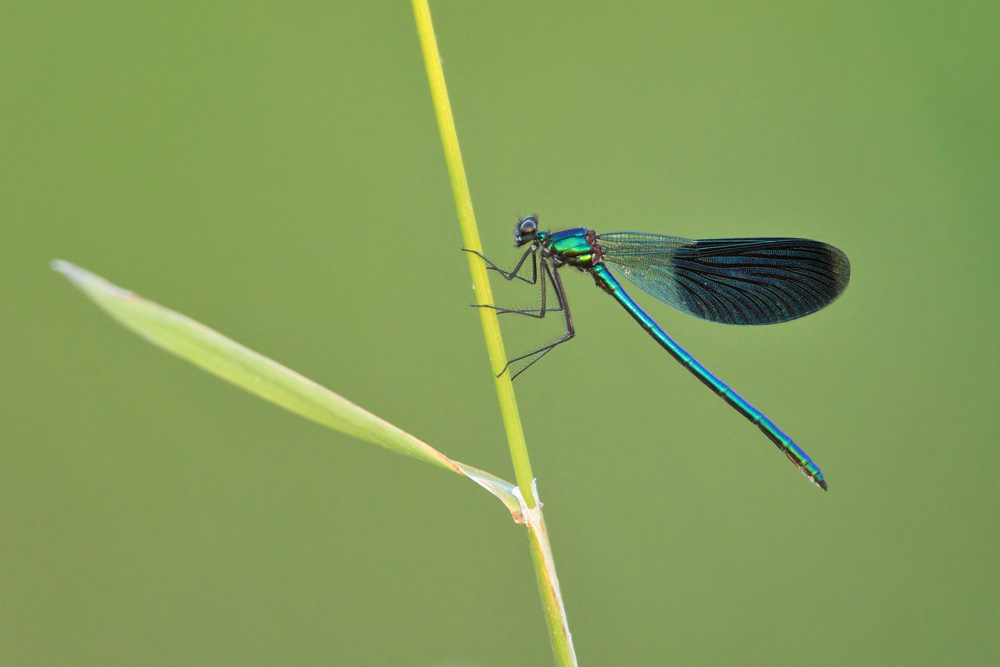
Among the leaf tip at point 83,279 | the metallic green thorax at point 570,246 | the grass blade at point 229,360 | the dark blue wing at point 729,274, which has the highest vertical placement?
the metallic green thorax at point 570,246

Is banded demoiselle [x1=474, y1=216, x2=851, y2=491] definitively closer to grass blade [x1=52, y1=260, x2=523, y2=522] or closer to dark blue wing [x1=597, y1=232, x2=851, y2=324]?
dark blue wing [x1=597, y1=232, x2=851, y2=324]

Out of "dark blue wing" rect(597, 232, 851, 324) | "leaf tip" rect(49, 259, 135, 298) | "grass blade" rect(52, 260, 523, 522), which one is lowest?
"grass blade" rect(52, 260, 523, 522)

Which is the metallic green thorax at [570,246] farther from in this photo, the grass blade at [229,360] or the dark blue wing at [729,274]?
the grass blade at [229,360]

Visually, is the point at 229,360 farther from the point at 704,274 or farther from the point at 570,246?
the point at 704,274

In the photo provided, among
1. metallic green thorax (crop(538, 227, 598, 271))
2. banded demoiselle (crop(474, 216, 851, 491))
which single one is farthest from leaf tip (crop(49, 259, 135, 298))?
metallic green thorax (crop(538, 227, 598, 271))

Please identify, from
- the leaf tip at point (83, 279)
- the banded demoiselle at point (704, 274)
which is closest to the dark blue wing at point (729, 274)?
the banded demoiselle at point (704, 274)

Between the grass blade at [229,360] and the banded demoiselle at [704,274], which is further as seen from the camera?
the banded demoiselle at [704,274]

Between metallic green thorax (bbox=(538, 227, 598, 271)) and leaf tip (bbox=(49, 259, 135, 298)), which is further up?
metallic green thorax (bbox=(538, 227, 598, 271))
